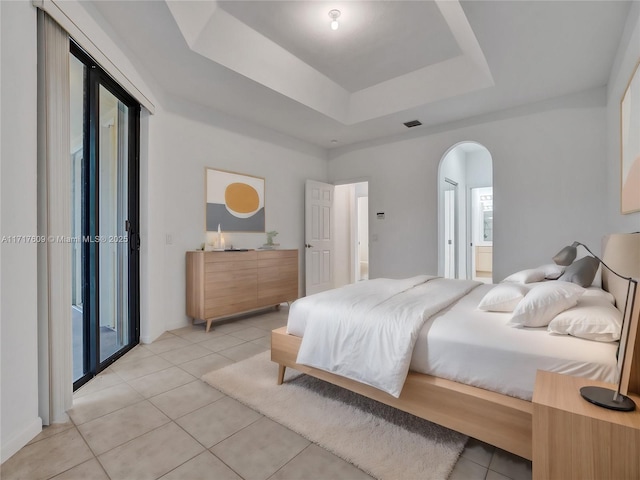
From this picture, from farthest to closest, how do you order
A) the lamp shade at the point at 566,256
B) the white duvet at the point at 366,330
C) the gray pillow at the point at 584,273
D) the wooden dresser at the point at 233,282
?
the wooden dresser at the point at 233,282 → the gray pillow at the point at 584,273 → the white duvet at the point at 366,330 → the lamp shade at the point at 566,256

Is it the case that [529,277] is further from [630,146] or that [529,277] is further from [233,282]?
[233,282]

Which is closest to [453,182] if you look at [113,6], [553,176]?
[553,176]

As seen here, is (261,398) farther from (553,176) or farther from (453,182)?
(453,182)

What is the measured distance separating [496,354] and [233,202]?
3.62 meters

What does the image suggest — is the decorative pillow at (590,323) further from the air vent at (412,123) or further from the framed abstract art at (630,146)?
the air vent at (412,123)

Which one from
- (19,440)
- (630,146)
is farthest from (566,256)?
(19,440)

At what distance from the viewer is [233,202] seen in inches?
168

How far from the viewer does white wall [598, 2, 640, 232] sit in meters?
2.11

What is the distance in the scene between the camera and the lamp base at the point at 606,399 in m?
1.01

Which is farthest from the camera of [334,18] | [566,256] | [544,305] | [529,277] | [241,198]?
[241,198]

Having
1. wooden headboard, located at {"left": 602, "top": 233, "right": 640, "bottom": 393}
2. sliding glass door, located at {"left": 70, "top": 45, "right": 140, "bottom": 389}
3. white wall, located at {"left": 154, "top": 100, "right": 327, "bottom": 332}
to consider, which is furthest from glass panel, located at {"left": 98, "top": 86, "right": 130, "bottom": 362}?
wooden headboard, located at {"left": 602, "top": 233, "right": 640, "bottom": 393}

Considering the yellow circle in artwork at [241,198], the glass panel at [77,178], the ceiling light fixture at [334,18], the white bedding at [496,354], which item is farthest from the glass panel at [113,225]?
the white bedding at [496,354]

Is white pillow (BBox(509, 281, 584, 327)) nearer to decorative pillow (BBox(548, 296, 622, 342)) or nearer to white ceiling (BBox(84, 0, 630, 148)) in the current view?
decorative pillow (BBox(548, 296, 622, 342))

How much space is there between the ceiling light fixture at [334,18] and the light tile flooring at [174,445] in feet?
10.0
